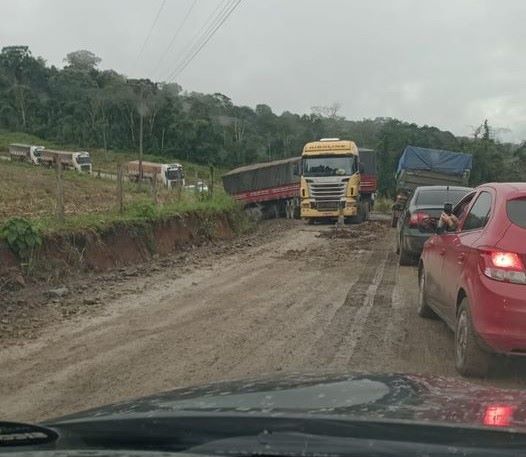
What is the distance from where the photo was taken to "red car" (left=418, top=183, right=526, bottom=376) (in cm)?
521

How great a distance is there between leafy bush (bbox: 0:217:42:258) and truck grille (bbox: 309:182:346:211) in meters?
16.6

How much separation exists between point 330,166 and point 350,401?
80.6ft

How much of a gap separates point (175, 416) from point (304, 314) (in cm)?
609

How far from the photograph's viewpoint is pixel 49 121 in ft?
299

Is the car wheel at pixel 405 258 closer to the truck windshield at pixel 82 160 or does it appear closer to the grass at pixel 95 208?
the grass at pixel 95 208

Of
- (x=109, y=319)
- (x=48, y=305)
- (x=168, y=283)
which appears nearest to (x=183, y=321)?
(x=109, y=319)

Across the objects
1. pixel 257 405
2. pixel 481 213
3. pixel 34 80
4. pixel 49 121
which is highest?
pixel 34 80

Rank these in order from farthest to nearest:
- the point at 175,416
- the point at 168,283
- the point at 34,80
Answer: the point at 34,80
the point at 168,283
the point at 175,416

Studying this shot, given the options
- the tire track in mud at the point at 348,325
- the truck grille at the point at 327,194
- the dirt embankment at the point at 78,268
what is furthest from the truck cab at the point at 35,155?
the tire track in mud at the point at 348,325

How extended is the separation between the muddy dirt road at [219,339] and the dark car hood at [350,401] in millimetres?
A: 800

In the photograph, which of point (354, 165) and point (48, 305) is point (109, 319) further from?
point (354, 165)

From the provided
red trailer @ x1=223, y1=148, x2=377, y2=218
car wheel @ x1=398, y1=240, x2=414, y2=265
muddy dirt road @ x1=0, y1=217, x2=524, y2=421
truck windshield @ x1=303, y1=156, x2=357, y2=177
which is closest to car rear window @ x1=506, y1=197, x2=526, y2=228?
muddy dirt road @ x1=0, y1=217, x2=524, y2=421

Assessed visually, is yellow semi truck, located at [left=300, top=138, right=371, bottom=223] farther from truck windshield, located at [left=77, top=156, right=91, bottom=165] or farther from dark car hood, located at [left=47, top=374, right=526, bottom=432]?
truck windshield, located at [left=77, top=156, right=91, bottom=165]

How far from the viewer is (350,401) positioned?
8.78ft
